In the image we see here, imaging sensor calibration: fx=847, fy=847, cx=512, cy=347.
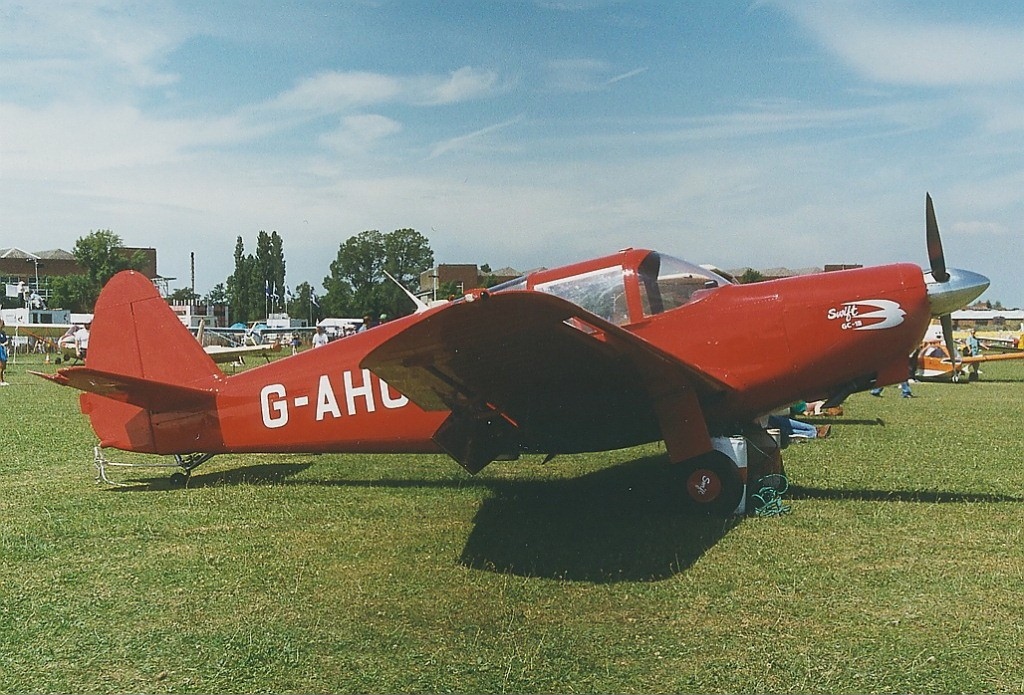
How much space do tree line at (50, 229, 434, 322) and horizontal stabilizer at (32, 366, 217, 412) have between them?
17.7 meters

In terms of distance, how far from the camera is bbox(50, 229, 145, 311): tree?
76750 mm

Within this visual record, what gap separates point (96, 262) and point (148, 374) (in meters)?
78.2

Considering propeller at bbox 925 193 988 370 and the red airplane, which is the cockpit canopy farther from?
propeller at bbox 925 193 988 370

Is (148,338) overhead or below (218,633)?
overhead

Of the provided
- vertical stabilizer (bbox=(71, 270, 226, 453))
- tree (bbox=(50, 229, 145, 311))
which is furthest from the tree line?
vertical stabilizer (bbox=(71, 270, 226, 453))

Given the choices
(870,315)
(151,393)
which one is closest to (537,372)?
(870,315)

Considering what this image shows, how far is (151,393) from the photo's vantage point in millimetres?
7582

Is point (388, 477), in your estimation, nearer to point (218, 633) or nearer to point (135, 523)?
point (135, 523)

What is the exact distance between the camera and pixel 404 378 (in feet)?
18.1

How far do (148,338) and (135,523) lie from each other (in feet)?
7.70

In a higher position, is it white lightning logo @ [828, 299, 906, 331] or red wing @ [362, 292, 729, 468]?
white lightning logo @ [828, 299, 906, 331]

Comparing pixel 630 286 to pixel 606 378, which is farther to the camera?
pixel 630 286

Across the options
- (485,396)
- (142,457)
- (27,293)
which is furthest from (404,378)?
(27,293)

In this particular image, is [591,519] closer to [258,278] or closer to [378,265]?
[378,265]
